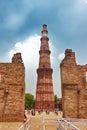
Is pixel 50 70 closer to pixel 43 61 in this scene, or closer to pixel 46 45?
pixel 43 61

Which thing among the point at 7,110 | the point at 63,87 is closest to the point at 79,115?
the point at 63,87

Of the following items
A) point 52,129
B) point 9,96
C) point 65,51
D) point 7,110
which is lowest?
point 52,129

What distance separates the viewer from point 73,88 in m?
14.9

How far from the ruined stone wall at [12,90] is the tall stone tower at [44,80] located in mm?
26755

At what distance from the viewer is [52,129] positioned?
11.5 meters

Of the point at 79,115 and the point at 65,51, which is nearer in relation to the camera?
the point at 79,115

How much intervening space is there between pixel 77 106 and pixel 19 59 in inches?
207

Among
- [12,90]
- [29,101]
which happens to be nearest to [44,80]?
[29,101]

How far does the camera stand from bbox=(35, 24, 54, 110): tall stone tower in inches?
1649

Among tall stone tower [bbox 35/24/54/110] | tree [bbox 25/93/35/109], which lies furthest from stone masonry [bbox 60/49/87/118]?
tree [bbox 25/93/35/109]

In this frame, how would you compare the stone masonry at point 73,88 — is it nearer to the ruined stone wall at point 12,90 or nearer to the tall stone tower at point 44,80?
the ruined stone wall at point 12,90

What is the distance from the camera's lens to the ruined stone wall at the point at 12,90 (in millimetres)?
14461

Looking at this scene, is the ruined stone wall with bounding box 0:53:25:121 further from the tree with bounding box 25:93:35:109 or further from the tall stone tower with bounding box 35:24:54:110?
the tree with bounding box 25:93:35:109

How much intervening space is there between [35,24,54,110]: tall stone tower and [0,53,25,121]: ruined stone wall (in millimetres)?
26755
